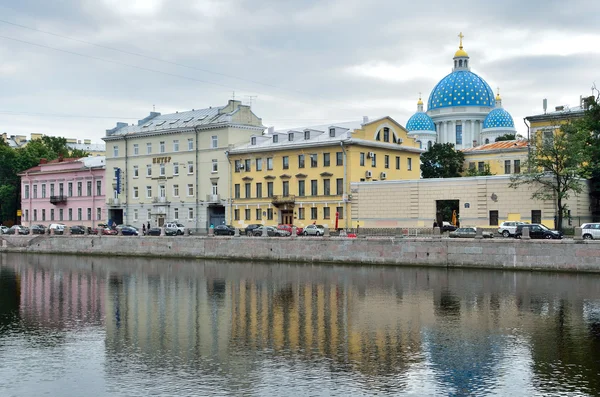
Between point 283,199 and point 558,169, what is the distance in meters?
26.1

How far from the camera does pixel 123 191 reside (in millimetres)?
85438

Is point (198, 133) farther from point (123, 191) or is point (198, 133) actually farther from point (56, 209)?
point (56, 209)

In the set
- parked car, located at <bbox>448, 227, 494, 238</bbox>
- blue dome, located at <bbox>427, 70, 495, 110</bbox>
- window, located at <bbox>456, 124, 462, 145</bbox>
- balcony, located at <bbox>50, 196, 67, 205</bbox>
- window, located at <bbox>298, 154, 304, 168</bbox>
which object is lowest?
parked car, located at <bbox>448, 227, 494, 238</bbox>

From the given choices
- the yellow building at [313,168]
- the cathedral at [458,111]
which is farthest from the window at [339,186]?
the cathedral at [458,111]

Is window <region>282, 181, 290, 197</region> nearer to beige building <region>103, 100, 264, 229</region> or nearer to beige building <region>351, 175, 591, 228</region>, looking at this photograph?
beige building <region>103, 100, 264, 229</region>

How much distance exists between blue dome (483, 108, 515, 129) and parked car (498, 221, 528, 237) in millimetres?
68392

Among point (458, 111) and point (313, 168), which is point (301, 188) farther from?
point (458, 111)

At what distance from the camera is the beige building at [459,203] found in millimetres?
57406

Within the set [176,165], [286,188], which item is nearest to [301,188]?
[286,188]

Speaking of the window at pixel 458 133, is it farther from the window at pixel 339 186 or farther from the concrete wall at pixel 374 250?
the concrete wall at pixel 374 250

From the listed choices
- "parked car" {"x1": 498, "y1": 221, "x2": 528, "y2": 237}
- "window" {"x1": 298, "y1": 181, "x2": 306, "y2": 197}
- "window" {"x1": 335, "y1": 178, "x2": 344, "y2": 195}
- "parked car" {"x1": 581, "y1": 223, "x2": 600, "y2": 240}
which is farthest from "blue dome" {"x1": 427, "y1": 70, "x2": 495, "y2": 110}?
"parked car" {"x1": 581, "y1": 223, "x2": 600, "y2": 240}

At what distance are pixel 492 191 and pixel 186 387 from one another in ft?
146

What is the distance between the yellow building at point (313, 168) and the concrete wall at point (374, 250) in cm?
1303

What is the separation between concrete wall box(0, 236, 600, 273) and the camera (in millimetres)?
43094
